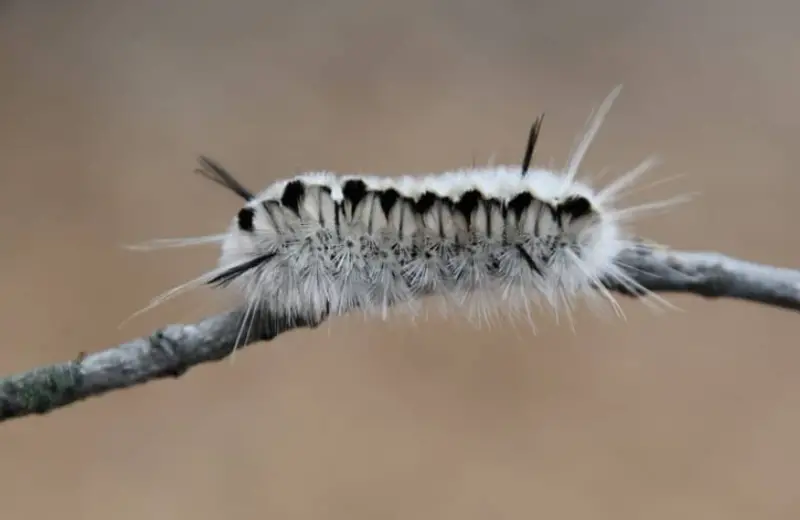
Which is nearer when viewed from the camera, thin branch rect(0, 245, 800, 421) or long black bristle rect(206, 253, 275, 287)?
thin branch rect(0, 245, 800, 421)

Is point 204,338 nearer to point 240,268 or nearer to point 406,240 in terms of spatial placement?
point 240,268

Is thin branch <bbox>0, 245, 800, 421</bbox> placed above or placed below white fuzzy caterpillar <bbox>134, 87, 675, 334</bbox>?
below

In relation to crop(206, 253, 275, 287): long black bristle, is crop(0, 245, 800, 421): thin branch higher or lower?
lower

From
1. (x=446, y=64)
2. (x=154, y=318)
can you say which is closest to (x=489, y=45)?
(x=446, y=64)

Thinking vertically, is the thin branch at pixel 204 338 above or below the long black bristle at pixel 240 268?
below
